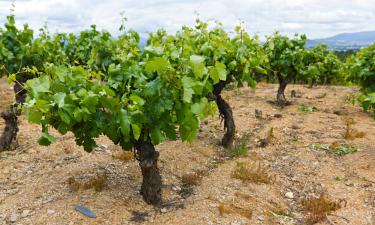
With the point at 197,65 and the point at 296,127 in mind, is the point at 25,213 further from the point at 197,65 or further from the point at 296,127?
the point at 296,127

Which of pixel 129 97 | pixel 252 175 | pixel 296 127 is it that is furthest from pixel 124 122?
pixel 296 127

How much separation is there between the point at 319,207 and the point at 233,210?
183 centimetres

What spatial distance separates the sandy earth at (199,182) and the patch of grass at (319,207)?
0.11 metres

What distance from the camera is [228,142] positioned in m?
11.3

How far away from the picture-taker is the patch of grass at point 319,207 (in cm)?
749

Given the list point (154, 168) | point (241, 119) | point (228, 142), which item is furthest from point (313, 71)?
point (154, 168)

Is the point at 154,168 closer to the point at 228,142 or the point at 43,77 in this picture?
the point at 43,77

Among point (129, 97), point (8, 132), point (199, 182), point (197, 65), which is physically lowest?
point (199, 182)

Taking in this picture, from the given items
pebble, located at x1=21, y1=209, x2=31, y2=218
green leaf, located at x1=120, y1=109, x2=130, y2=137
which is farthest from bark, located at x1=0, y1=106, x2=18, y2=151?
green leaf, located at x1=120, y1=109, x2=130, y2=137

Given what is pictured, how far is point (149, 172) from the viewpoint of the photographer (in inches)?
287

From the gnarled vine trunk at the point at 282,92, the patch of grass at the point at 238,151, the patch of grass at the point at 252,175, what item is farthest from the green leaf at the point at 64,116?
the gnarled vine trunk at the point at 282,92

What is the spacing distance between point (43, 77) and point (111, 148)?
5.18 metres

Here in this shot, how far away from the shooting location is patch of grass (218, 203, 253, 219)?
7.25m

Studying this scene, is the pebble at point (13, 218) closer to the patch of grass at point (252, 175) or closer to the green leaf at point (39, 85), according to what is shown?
the green leaf at point (39, 85)
